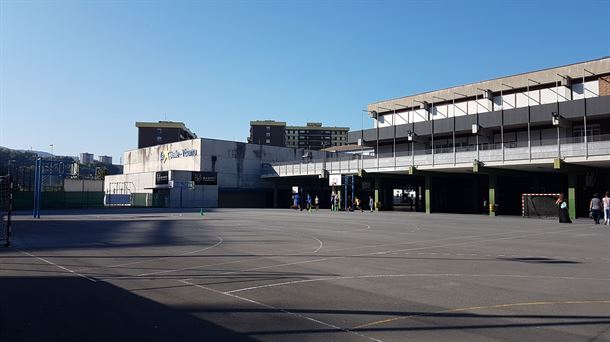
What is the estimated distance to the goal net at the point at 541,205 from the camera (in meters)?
40.8

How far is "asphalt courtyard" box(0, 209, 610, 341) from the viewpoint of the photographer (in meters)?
6.52

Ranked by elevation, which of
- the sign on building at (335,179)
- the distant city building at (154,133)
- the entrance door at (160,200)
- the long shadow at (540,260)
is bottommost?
the long shadow at (540,260)

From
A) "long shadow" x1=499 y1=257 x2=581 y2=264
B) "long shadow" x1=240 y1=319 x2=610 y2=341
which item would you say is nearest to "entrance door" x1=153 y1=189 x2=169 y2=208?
"long shadow" x1=499 y1=257 x2=581 y2=264

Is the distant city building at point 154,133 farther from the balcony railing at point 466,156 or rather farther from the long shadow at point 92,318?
the long shadow at point 92,318

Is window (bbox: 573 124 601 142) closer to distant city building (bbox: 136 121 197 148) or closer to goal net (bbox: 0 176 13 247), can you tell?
goal net (bbox: 0 176 13 247)

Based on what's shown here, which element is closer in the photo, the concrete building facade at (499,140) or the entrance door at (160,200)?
the concrete building facade at (499,140)

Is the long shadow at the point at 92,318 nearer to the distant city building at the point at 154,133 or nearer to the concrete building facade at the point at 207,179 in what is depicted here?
the concrete building facade at the point at 207,179

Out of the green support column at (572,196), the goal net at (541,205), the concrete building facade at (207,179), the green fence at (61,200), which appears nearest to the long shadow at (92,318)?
the goal net at (541,205)

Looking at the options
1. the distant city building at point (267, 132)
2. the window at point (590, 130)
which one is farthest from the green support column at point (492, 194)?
the distant city building at point (267, 132)

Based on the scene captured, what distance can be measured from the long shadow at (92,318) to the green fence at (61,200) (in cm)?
5548

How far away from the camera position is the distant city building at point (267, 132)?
17788 cm

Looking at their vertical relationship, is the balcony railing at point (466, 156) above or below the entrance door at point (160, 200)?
above

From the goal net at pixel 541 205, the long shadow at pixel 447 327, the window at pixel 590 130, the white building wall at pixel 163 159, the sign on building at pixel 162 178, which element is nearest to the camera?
the long shadow at pixel 447 327

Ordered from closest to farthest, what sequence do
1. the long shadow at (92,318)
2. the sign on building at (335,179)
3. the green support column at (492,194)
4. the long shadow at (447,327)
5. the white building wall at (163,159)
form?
1. the long shadow at (92,318)
2. the long shadow at (447,327)
3. the green support column at (492,194)
4. the sign on building at (335,179)
5. the white building wall at (163,159)
